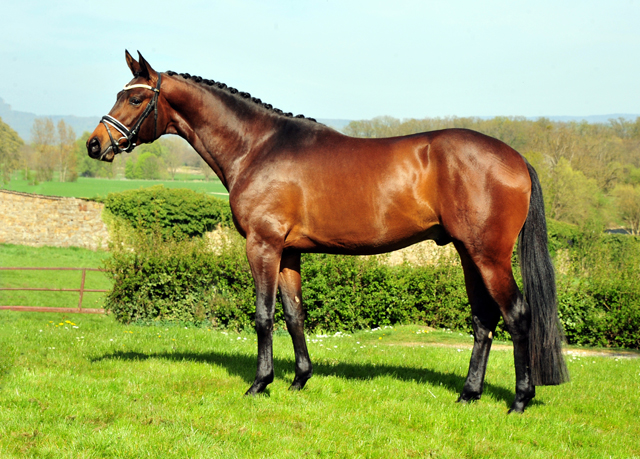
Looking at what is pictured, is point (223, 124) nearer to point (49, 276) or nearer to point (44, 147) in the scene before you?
point (49, 276)

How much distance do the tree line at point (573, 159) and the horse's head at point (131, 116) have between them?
34.0 m

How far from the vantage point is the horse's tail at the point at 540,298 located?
447 cm

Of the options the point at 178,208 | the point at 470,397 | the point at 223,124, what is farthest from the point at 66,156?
the point at 470,397

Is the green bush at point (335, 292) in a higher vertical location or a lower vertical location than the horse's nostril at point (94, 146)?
lower

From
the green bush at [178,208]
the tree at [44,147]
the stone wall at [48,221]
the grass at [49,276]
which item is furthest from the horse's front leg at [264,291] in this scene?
the tree at [44,147]

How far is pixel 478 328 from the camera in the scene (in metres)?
4.91

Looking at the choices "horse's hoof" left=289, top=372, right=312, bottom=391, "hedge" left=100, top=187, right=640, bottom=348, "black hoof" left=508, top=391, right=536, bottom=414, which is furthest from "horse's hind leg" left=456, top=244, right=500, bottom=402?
"hedge" left=100, top=187, right=640, bottom=348

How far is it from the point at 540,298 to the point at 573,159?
4812cm

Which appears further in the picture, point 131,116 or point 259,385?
point 131,116

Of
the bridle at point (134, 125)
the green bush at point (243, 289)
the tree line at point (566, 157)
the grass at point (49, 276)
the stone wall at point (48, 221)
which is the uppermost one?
the tree line at point (566, 157)

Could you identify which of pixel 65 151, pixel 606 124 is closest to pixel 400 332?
pixel 606 124

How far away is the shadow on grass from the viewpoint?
5418mm

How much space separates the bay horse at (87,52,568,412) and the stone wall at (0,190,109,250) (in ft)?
95.2

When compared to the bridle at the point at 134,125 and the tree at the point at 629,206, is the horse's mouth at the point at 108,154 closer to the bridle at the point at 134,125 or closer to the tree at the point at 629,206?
the bridle at the point at 134,125
